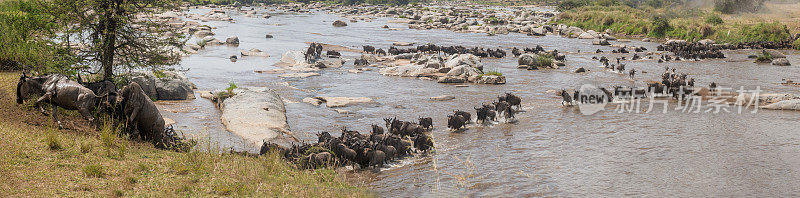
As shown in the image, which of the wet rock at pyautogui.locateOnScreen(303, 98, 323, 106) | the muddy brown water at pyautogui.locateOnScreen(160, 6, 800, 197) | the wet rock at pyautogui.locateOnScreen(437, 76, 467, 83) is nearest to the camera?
the muddy brown water at pyautogui.locateOnScreen(160, 6, 800, 197)

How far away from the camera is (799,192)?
9461 millimetres

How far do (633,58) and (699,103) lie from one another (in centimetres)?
1277

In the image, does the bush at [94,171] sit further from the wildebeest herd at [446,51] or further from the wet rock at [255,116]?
the wildebeest herd at [446,51]

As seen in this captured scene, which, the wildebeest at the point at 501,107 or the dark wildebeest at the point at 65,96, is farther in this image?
the wildebeest at the point at 501,107

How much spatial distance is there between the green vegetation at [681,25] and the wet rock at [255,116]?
34922 mm

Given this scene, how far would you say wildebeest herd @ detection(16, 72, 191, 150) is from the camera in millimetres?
10039

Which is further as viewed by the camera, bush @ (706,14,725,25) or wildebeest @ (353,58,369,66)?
bush @ (706,14,725,25)

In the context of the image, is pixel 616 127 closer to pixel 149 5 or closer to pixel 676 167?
pixel 676 167

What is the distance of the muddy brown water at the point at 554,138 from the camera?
32.4ft

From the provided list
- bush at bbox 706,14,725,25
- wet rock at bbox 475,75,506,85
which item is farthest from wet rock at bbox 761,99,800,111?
bush at bbox 706,14,725,25

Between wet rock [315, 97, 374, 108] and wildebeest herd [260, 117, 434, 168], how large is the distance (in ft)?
18.2

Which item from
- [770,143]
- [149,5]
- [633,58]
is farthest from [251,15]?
[770,143]

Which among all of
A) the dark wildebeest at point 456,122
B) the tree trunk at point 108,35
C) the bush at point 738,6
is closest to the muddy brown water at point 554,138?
the dark wildebeest at point 456,122

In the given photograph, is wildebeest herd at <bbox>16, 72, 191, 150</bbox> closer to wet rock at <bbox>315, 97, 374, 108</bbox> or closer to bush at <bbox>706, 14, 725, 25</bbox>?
wet rock at <bbox>315, 97, 374, 108</bbox>
